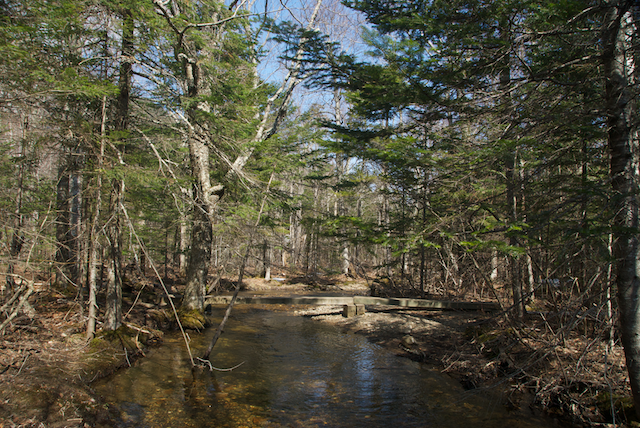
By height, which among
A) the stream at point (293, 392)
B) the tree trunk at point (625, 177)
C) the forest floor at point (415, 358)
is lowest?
the stream at point (293, 392)

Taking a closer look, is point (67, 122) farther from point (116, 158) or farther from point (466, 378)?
point (466, 378)

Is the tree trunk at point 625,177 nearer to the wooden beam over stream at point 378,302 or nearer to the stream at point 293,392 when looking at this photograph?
the stream at point 293,392

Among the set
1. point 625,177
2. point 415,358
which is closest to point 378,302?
point 415,358

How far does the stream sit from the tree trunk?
2.07m

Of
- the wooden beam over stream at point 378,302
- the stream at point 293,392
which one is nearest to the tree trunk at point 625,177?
the stream at point 293,392

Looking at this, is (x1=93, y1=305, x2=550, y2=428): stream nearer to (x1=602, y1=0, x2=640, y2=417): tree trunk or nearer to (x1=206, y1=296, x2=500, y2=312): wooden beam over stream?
(x1=602, y1=0, x2=640, y2=417): tree trunk

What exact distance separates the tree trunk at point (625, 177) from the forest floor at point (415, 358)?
0.43m

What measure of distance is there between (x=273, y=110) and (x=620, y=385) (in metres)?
17.7

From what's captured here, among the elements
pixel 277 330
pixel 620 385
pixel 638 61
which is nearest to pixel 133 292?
pixel 277 330

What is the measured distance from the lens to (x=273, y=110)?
19594 millimetres

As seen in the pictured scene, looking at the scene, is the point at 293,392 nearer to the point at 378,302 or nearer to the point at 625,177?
the point at 625,177

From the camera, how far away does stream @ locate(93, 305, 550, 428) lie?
19.2 feet

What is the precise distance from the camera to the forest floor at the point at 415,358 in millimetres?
5098

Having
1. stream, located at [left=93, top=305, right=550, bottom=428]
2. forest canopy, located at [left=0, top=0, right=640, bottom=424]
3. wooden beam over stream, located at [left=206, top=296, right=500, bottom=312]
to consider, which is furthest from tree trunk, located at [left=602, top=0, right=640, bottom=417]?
wooden beam over stream, located at [left=206, top=296, right=500, bottom=312]
